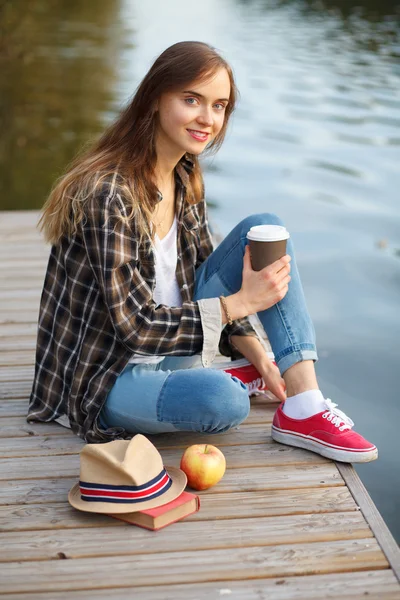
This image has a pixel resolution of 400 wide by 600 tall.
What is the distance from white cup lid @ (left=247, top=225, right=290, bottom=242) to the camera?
8.11 ft

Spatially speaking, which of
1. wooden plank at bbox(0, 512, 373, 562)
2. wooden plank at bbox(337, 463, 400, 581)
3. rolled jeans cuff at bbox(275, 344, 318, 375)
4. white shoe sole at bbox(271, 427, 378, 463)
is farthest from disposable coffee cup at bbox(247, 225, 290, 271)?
wooden plank at bbox(0, 512, 373, 562)

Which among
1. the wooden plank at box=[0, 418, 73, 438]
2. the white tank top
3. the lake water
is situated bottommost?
the lake water

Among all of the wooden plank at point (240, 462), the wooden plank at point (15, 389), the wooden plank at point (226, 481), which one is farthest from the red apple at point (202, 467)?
the wooden plank at point (15, 389)

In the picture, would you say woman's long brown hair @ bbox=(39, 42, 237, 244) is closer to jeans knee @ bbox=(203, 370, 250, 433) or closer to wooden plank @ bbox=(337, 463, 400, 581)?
jeans knee @ bbox=(203, 370, 250, 433)

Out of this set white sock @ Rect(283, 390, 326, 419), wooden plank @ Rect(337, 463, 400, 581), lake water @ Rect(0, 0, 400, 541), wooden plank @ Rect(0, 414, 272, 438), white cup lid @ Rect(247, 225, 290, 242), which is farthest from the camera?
lake water @ Rect(0, 0, 400, 541)

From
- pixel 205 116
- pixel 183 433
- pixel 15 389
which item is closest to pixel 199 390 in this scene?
pixel 183 433

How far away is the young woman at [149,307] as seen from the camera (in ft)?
7.98

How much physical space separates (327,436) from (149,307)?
63 cm

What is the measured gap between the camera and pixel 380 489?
3.04 metres

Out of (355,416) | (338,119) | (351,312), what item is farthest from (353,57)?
(355,416)

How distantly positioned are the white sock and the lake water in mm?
523

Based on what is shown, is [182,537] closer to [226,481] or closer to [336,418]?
[226,481]

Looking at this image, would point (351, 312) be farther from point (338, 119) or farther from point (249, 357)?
point (338, 119)

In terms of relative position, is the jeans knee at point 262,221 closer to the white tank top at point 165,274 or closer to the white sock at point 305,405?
the white tank top at point 165,274
